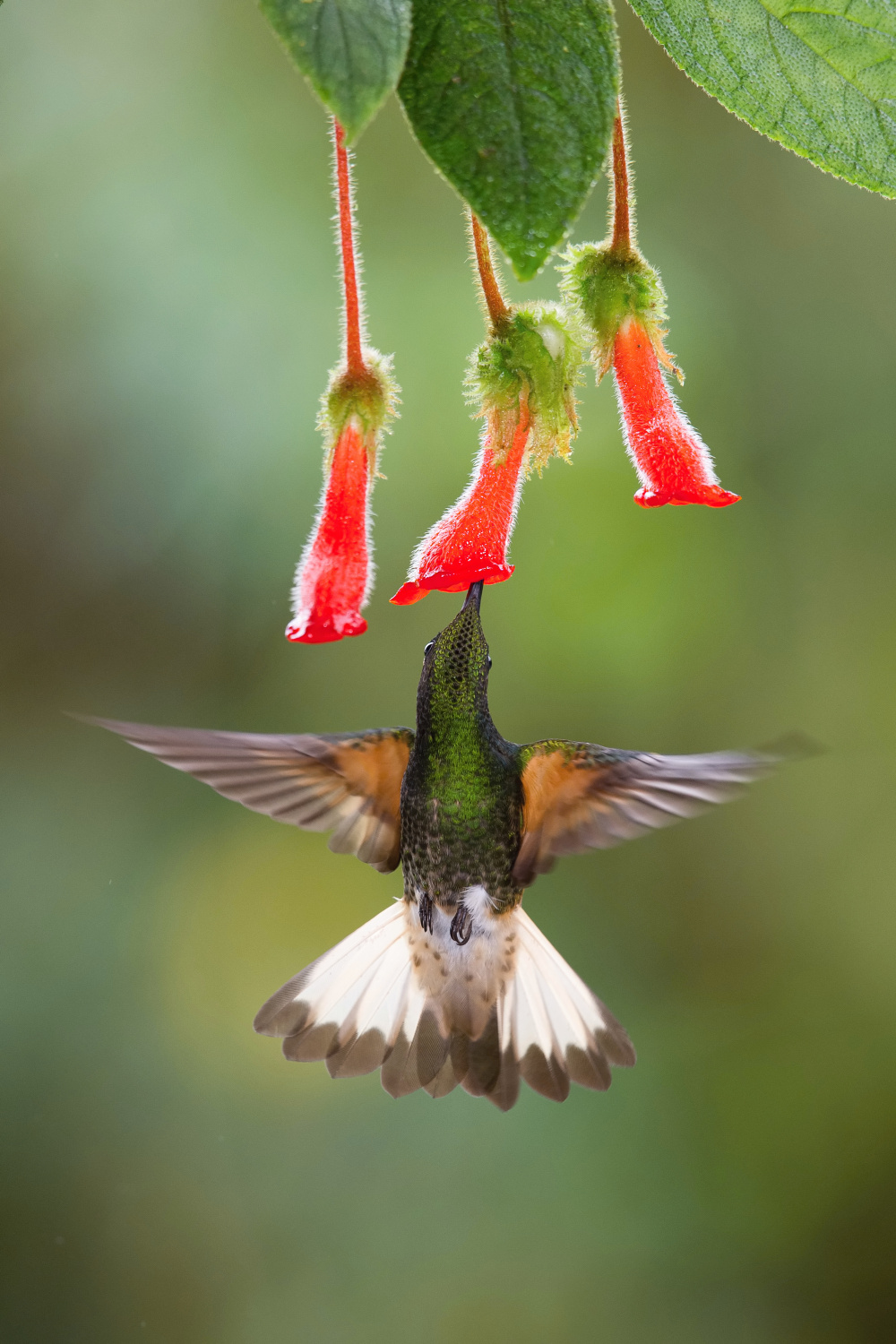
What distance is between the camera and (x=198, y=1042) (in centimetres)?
238

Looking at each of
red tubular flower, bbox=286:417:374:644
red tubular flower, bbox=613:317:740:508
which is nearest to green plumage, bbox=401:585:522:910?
red tubular flower, bbox=286:417:374:644

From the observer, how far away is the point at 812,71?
526 millimetres

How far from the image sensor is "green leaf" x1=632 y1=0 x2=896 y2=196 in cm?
52

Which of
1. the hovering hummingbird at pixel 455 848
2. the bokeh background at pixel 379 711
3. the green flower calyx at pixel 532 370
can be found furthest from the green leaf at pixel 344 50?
the bokeh background at pixel 379 711

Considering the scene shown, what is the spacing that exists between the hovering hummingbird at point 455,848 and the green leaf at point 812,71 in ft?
1.59

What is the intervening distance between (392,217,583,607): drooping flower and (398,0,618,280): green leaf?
177mm

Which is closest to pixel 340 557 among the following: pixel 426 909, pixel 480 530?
pixel 480 530

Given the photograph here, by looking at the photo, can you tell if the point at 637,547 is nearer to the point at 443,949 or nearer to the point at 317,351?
the point at 317,351

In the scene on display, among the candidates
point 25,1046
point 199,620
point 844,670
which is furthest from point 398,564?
point 25,1046

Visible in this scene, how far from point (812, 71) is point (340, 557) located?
1.32 feet

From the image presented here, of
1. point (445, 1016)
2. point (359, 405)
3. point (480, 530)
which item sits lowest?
point (445, 1016)

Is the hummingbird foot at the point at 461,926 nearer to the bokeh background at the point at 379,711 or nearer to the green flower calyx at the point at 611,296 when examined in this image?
the green flower calyx at the point at 611,296

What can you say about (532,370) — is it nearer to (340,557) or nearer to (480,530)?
(480,530)

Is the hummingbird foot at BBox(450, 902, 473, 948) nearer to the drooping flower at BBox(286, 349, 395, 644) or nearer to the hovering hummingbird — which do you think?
the hovering hummingbird
